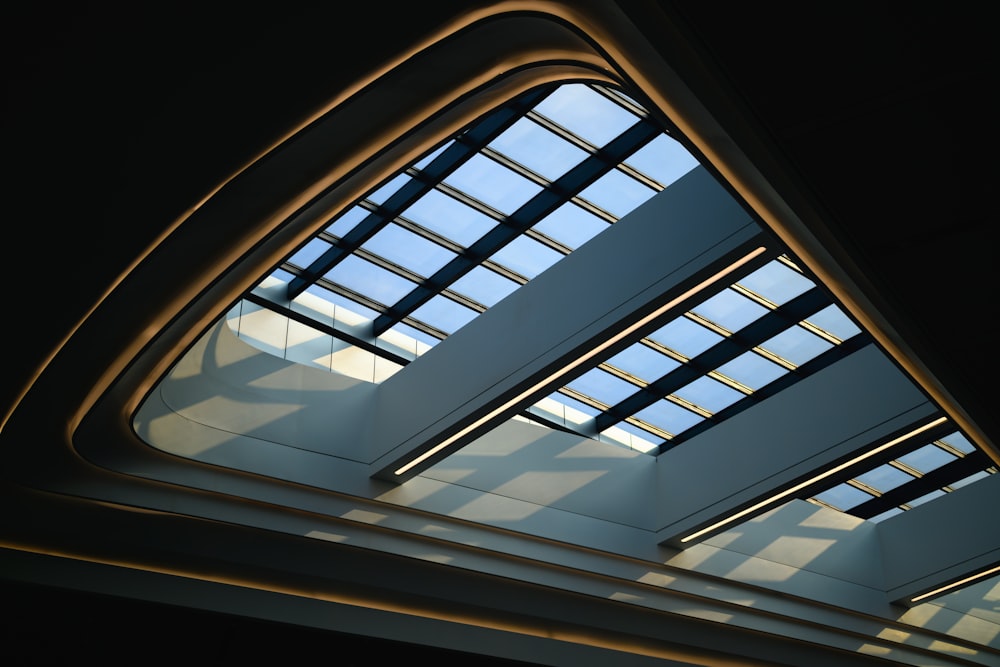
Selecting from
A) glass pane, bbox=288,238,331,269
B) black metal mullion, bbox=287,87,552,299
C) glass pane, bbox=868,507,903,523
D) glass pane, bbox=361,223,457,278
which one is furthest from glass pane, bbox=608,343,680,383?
glass pane, bbox=868,507,903,523

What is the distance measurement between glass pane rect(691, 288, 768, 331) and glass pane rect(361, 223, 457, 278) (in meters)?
3.82

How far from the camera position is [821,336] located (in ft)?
49.9

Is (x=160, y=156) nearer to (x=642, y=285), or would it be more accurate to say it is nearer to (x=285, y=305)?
(x=642, y=285)

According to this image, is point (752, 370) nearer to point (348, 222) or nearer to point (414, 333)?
point (414, 333)

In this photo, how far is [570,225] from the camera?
44.0 ft

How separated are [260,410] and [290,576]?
2.49 m

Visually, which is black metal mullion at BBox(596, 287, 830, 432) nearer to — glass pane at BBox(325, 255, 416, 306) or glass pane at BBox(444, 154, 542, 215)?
glass pane at BBox(444, 154, 542, 215)

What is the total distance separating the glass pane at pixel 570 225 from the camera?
13195 millimetres

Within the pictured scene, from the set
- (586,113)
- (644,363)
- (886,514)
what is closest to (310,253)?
(586,113)

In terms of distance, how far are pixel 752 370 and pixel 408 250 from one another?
600 cm

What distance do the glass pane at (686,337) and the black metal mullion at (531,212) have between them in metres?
3.04

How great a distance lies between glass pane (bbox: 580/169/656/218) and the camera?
12711 mm

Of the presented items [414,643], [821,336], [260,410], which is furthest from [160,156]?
[821,336]

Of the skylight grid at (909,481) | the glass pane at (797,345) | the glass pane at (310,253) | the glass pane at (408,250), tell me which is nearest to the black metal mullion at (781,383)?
the glass pane at (797,345)
